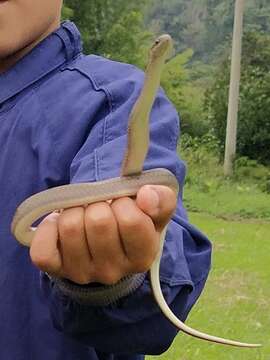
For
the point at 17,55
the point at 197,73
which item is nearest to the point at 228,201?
the point at 17,55

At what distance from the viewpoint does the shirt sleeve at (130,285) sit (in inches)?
51.9

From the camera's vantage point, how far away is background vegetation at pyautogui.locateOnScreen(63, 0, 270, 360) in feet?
20.5

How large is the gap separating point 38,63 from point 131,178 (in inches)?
22.8

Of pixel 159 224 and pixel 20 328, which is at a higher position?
pixel 159 224

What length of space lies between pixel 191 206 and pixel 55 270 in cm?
1260

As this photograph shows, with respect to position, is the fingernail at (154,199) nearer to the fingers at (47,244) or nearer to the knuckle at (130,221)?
the knuckle at (130,221)

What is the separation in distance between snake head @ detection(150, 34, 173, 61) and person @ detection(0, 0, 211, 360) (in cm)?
18

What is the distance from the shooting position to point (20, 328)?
5.09ft

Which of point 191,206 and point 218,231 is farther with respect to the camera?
point 191,206

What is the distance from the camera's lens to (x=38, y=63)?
1673 millimetres

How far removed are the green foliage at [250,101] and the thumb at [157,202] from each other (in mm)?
18550

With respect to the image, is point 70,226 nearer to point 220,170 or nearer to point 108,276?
point 108,276

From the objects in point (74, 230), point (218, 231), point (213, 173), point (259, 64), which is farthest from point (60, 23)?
A: point (259, 64)

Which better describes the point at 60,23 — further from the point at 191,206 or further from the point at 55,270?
the point at 191,206
